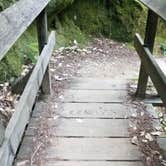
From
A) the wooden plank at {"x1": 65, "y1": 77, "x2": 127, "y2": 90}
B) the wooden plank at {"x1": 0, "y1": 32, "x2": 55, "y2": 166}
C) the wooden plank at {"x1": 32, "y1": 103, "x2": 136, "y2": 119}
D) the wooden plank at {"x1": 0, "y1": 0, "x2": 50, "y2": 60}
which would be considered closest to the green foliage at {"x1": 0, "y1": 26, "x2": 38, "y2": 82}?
the wooden plank at {"x1": 32, "y1": 103, "x2": 136, "y2": 119}

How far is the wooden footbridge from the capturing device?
1886mm

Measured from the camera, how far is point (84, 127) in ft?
9.77

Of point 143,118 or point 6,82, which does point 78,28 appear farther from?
point 143,118

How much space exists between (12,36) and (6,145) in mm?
536

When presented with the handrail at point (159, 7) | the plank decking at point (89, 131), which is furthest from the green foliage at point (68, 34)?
the handrail at point (159, 7)

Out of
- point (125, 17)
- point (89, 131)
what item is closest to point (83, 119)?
point (89, 131)

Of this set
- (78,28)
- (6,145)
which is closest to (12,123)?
(6,145)

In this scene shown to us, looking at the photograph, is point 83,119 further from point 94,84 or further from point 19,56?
point 19,56

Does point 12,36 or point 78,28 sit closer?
point 12,36

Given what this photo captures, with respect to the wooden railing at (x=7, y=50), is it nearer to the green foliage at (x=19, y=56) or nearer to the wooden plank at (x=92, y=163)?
the wooden plank at (x=92, y=163)

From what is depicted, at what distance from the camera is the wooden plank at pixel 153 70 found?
7.83 ft

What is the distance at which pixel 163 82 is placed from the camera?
2389 millimetres

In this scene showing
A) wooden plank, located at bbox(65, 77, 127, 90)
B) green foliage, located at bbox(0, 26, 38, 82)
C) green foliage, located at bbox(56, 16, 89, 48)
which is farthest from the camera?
green foliage, located at bbox(56, 16, 89, 48)

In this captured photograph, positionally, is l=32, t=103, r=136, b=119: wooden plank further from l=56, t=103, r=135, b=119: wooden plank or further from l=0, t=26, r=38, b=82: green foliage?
l=0, t=26, r=38, b=82: green foliage
